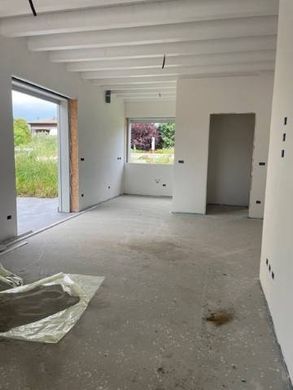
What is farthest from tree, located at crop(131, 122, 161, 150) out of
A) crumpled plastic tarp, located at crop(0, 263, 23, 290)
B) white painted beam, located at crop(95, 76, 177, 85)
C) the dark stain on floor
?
the dark stain on floor

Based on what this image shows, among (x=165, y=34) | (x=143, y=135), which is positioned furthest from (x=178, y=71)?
(x=143, y=135)

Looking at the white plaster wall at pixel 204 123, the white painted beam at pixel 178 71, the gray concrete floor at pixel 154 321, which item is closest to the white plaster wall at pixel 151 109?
the white plaster wall at pixel 204 123

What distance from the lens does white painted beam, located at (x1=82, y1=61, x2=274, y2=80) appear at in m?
4.85

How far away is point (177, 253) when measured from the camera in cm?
358

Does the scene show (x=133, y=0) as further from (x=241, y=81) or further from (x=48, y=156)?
(x=48, y=156)

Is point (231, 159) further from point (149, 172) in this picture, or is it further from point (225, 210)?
point (149, 172)

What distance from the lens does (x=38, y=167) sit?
7.32 metres

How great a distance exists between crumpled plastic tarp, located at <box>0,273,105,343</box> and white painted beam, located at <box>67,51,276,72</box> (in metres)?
3.59

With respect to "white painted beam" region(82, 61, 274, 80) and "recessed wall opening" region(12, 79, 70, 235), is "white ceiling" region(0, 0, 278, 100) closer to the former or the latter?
"white painted beam" region(82, 61, 274, 80)

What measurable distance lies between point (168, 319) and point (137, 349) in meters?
0.41

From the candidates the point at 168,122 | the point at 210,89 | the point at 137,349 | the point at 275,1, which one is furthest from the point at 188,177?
the point at 137,349

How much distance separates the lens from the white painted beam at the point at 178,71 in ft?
15.9

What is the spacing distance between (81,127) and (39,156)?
6.28 ft

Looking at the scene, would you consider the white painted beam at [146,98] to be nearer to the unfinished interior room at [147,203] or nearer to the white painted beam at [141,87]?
the unfinished interior room at [147,203]
